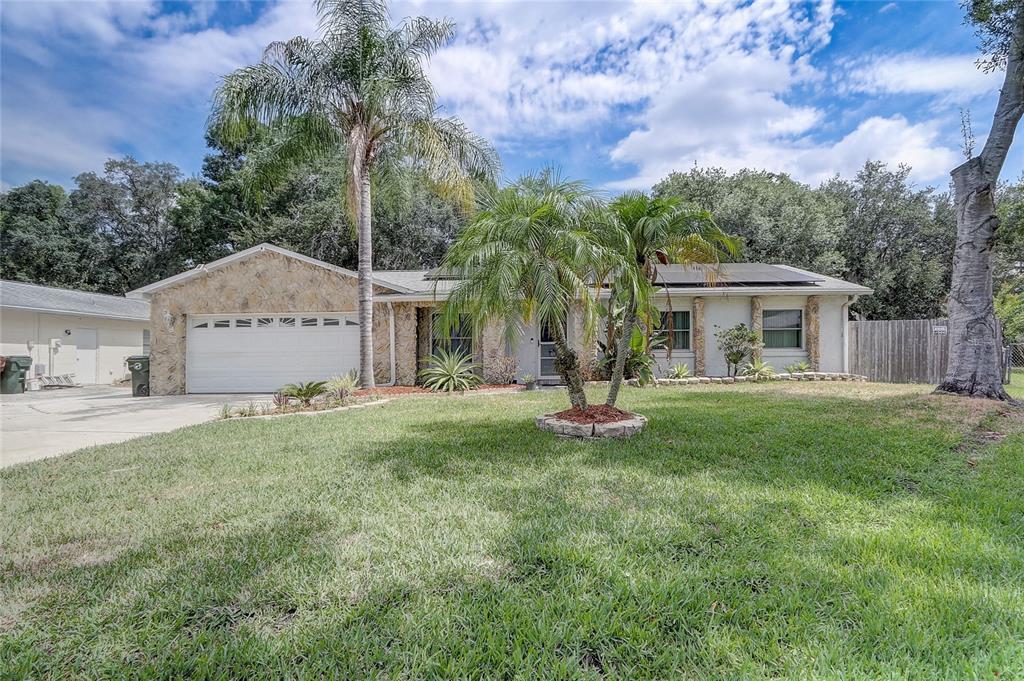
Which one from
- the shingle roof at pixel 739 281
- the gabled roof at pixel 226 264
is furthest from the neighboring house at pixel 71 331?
the shingle roof at pixel 739 281

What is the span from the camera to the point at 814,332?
14.1m

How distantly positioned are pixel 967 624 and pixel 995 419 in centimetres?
684

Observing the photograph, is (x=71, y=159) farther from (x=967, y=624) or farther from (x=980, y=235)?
(x=980, y=235)

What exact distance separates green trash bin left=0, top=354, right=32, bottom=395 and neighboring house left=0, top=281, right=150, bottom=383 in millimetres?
982

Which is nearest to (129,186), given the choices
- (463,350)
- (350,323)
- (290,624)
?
(350,323)

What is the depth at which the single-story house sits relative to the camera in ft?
→ 43.5

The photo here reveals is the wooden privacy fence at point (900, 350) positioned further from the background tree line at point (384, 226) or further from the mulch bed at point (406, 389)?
the mulch bed at point (406, 389)

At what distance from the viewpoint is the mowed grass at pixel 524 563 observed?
7.03 ft

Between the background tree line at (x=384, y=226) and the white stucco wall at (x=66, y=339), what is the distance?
24.2ft

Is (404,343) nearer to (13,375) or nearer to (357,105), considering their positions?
(357,105)

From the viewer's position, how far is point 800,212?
21.3 metres

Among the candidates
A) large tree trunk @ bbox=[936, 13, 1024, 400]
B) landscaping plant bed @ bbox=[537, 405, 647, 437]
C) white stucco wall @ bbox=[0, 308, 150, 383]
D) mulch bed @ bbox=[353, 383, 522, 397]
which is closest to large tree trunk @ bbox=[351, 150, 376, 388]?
mulch bed @ bbox=[353, 383, 522, 397]

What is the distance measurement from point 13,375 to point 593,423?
752 inches

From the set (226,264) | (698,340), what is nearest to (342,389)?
(226,264)
